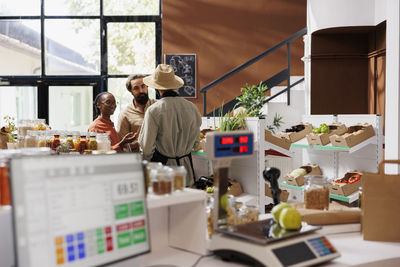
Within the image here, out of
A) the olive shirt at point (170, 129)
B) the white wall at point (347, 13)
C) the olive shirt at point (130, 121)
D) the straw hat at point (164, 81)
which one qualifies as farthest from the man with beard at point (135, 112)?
the white wall at point (347, 13)

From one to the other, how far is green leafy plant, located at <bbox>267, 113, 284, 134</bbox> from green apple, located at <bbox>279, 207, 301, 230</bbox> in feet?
16.8

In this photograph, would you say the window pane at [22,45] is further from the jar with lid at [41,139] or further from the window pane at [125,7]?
the jar with lid at [41,139]

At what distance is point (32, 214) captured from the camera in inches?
49.4

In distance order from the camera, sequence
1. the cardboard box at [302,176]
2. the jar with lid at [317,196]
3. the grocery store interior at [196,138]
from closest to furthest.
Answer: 1. the grocery store interior at [196,138]
2. the jar with lid at [317,196]
3. the cardboard box at [302,176]

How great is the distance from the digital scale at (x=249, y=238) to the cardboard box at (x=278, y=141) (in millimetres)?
3125

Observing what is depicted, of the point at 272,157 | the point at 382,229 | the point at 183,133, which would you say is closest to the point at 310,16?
the point at 272,157

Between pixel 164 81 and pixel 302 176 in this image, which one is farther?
pixel 302 176

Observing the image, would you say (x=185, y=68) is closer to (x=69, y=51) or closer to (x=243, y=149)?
(x=69, y=51)

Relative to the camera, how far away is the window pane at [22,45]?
28.4 ft

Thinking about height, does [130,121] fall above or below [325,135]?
above

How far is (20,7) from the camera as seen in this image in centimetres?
873

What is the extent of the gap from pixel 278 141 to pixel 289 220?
3265 millimetres

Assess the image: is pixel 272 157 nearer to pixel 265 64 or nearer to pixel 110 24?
pixel 265 64

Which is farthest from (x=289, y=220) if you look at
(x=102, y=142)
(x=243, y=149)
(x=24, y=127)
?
(x=24, y=127)
